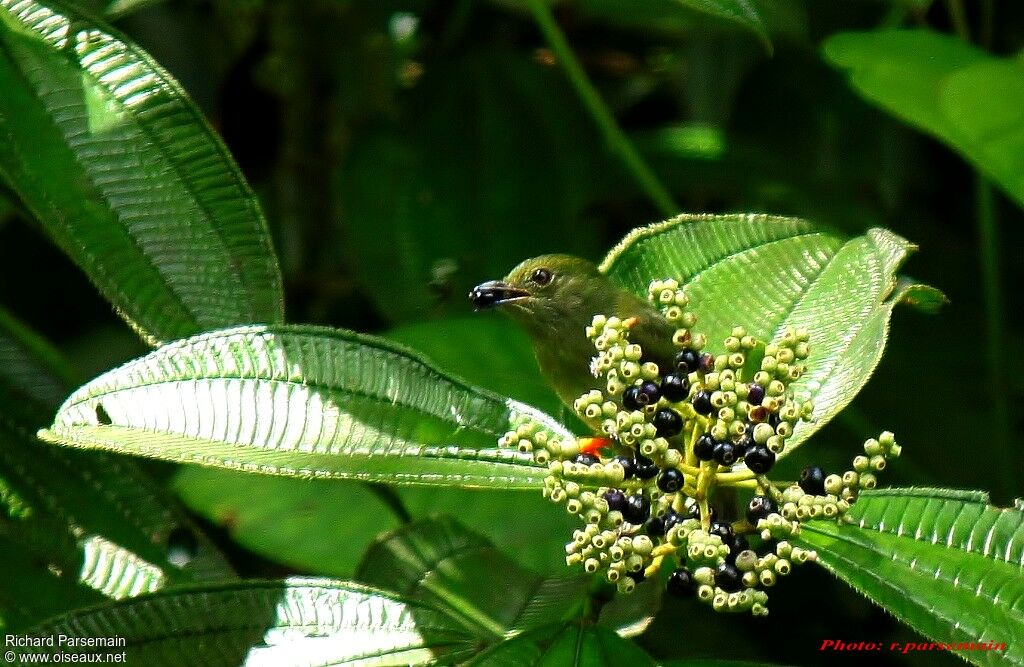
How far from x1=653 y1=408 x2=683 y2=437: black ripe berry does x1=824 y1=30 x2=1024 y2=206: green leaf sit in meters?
1.21

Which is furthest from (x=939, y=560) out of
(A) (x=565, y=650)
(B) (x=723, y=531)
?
(A) (x=565, y=650)

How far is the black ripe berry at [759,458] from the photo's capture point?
169cm

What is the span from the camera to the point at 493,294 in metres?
2.82

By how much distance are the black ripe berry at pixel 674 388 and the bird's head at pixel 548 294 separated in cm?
98

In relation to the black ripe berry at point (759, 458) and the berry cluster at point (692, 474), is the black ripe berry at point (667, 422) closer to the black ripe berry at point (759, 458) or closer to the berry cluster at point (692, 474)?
the berry cluster at point (692, 474)

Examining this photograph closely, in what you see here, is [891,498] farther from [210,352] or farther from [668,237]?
[210,352]

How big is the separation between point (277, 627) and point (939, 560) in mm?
978

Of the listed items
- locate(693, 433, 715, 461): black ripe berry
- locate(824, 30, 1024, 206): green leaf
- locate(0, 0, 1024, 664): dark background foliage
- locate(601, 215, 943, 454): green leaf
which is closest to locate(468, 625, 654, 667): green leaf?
locate(693, 433, 715, 461): black ripe berry

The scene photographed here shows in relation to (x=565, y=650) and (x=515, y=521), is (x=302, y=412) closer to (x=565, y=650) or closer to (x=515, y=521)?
(x=565, y=650)

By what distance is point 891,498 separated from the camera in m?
1.80

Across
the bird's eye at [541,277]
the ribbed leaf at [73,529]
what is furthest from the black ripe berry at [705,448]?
the bird's eye at [541,277]

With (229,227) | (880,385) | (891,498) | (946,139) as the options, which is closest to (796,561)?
(891,498)

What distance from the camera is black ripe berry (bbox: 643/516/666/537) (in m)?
1.69

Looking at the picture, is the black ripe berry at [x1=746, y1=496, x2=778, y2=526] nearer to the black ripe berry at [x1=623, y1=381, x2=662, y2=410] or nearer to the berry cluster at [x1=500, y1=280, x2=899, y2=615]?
the berry cluster at [x1=500, y1=280, x2=899, y2=615]
